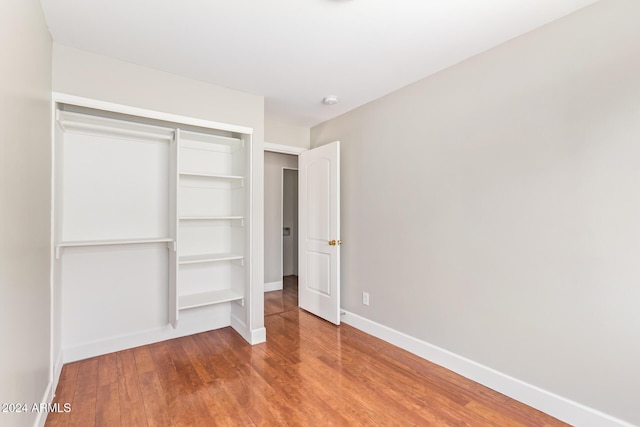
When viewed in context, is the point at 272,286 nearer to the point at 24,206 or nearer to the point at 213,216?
the point at 213,216

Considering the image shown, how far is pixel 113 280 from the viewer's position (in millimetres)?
2734

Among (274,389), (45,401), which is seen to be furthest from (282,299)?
(45,401)

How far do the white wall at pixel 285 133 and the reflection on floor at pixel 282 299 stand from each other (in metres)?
2.21

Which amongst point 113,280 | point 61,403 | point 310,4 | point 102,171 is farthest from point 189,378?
point 310,4

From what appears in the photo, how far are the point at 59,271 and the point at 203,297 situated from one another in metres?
1.17

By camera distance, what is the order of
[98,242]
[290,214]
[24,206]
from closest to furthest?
[24,206], [98,242], [290,214]

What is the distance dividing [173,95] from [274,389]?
2.56 metres

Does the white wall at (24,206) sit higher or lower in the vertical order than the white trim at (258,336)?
higher

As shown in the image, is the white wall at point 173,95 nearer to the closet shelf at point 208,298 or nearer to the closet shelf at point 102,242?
the closet shelf at point 208,298

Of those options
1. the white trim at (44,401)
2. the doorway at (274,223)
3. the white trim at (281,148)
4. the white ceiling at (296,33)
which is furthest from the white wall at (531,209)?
the white trim at (44,401)

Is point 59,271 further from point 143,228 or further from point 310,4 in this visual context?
point 310,4

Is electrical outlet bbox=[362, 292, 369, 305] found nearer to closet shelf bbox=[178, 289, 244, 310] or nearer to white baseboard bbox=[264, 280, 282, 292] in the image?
closet shelf bbox=[178, 289, 244, 310]

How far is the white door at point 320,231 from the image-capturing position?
11.2ft

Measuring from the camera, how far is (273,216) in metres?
5.02
